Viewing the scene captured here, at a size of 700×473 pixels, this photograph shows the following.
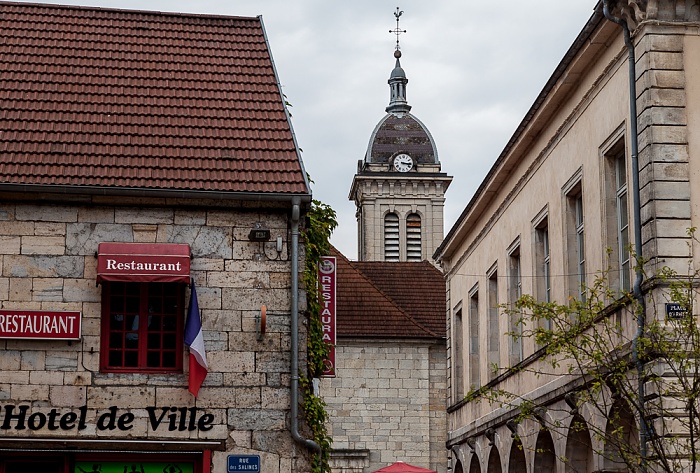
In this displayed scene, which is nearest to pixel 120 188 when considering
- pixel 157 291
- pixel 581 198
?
pixel 157 291

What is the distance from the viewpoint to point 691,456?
15.4 metres

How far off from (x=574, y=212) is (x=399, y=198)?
151ft

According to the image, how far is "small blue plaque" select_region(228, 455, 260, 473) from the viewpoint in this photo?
56.2 feet

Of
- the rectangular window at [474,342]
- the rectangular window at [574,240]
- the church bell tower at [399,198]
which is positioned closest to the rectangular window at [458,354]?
the rectangular window at [474,342]

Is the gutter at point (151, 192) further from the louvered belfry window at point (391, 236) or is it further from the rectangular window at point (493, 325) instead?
the louvered belfry window at point (391, 236)

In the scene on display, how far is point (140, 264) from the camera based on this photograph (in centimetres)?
1716

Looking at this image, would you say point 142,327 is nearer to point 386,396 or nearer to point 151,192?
point 151,192

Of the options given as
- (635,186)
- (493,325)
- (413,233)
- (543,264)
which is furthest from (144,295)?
(413,233)

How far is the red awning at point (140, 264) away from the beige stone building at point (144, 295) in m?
0.02

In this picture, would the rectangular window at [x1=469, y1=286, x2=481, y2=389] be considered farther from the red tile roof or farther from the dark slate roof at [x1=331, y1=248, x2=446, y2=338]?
the red tile roof

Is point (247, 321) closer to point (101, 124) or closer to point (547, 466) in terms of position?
point (101, 124)

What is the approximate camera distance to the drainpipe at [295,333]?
17.2m

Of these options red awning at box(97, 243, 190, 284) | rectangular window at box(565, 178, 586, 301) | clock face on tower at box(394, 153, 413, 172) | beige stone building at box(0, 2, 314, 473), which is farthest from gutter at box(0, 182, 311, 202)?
clock face on tower at box(394, 153, 413, 172)

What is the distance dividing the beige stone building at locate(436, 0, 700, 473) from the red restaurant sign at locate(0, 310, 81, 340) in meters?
6.12
